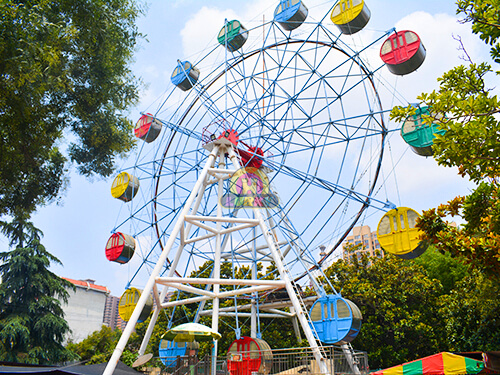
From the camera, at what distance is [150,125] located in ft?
65.0

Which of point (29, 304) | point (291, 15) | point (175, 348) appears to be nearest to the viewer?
point (291, 15)

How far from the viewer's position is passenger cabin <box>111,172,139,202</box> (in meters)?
19.5

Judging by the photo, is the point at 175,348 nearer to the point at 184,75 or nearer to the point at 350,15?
the point at 184,75

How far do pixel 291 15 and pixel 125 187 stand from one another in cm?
1073

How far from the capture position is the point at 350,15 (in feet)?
48.9

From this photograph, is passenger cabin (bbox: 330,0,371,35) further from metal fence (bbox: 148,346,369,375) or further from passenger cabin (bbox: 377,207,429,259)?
metal fence (bbox: 148,346,369,375)

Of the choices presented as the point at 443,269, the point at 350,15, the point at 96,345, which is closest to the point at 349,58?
the point at 350,15

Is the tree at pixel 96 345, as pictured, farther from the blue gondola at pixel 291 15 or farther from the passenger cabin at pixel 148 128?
the blue gondola at pixel 291 15

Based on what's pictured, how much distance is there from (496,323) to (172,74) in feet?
60.3

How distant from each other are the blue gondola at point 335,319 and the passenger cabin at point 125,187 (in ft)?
35.2

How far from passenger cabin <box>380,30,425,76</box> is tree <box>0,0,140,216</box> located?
8695 mm

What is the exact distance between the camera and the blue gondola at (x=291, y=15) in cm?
1670

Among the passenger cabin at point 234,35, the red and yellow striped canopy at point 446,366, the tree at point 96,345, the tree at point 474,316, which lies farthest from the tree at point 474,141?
the tree at point 96,345

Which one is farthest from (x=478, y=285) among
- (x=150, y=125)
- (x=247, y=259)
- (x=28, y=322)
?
Answer: (x=28, y=322)
